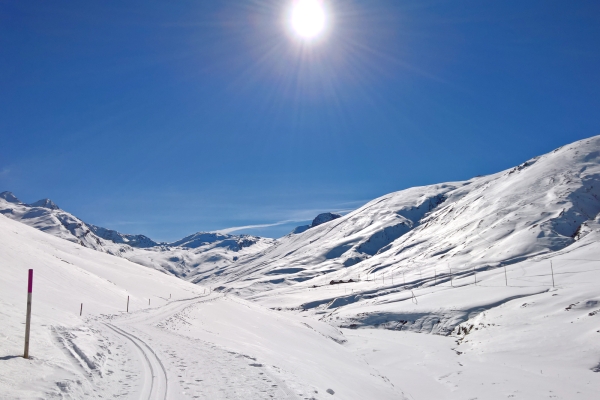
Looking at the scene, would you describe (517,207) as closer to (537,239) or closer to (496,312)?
Result: (537,239)

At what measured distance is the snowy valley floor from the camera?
39.4 feet

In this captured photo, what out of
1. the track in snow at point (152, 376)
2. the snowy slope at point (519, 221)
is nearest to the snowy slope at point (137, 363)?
the track in snow at point (152, 376)

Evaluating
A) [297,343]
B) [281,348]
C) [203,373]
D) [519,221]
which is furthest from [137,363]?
[519,221]

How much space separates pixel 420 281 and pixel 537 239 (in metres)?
36.4

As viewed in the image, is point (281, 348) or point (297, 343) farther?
point (297, 343)

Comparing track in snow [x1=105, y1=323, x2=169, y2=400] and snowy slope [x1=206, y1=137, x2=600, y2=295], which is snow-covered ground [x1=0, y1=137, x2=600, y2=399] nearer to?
track in snow [x1=105, y1=323, x2=169, y2=400]

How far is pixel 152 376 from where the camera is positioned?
12.6m

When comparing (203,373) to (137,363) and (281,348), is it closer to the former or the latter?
(137,363)

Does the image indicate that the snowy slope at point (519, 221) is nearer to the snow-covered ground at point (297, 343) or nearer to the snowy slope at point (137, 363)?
the snow-covered ground at point (297, 343)

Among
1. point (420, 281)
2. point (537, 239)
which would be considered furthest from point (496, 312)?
point (537, 239)

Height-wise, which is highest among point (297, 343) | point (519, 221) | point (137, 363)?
A: point (519, 221)

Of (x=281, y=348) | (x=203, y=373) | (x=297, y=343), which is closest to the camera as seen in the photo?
(x=203, y=373)

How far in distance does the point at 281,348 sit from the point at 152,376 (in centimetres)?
1461

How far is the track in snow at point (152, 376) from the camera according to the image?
35.6ft
